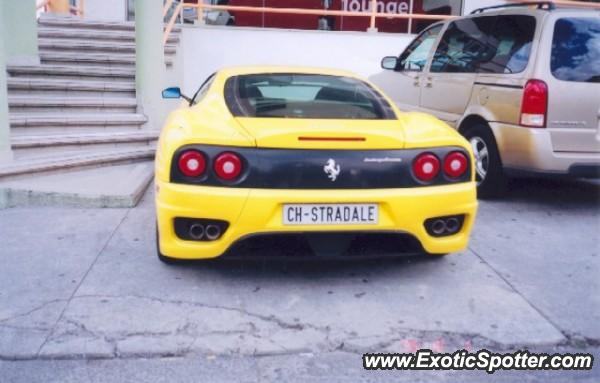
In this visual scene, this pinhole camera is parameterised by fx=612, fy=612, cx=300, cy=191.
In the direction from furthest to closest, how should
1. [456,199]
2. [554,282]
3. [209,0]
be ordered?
1. [209,0]
2. [554,282]
3. [456,199]

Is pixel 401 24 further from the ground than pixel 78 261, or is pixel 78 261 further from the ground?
pixel 401 24

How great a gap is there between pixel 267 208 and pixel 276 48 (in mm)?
7277

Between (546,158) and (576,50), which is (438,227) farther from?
(576,50)

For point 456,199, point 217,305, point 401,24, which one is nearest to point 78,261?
point 217,305

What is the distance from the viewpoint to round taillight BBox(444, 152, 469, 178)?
3525 mm

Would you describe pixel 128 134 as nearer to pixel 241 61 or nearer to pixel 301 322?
pixel 241 61

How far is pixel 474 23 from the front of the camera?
245 inches

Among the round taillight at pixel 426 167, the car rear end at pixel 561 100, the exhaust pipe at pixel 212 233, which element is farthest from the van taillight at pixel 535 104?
the exhaust pipe at pixel 212 233

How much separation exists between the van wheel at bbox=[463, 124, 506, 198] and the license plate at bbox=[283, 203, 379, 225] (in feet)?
8.53

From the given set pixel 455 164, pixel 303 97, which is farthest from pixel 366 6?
pixel 455 164

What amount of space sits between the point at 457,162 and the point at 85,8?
11.9 meters

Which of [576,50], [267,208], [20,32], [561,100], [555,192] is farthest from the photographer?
[20,32]

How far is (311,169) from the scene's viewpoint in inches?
129

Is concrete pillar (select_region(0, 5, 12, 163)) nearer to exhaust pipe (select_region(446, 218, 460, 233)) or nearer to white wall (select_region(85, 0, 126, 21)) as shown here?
exhaust pipe (select_region(446, 218, 460, 233))
